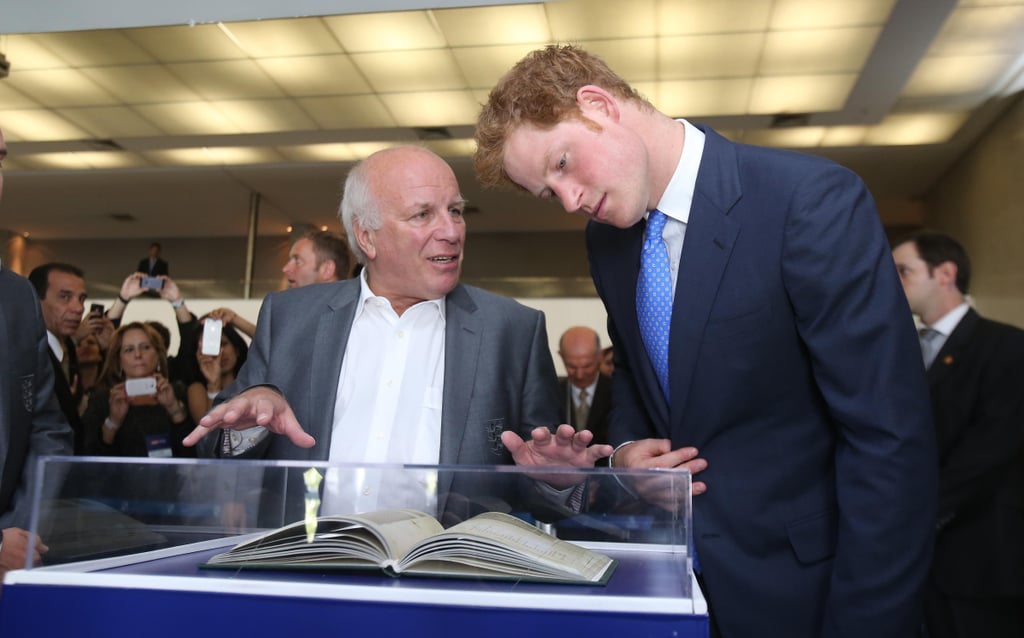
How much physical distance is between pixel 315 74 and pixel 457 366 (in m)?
6.15

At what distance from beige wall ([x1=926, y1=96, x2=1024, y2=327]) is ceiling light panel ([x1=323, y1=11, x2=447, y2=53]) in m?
5.48

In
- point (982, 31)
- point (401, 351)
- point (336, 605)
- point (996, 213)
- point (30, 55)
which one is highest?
point (982, 31)

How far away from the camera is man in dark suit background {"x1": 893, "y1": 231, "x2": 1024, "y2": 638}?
297cm

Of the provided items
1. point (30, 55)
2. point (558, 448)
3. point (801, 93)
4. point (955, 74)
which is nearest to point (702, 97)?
point (801, 93)

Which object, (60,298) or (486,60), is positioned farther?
(486,60)

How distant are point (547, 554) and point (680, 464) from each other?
48 centimetres

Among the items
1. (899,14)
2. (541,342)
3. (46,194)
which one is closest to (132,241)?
(46,194)

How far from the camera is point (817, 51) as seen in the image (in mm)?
7051

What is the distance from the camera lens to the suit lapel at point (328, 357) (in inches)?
81.6

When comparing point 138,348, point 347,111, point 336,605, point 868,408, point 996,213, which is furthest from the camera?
point 996,213

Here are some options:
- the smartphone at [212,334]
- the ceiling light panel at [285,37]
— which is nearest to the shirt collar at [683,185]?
the smartphone at [212,334]

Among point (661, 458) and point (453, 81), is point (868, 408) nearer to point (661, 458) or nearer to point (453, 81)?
point (661, 458)

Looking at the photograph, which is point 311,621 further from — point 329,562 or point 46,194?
point 46,194

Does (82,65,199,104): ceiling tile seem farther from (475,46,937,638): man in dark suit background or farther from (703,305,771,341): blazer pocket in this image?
(703,305,771,341): blazer pocket
